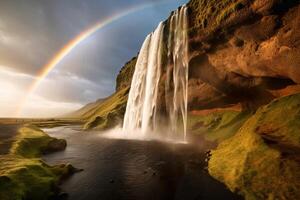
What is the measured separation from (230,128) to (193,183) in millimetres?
26184

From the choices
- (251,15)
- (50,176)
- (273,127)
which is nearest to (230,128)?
(273,127)

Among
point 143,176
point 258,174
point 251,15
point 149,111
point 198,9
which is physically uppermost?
point 198,9

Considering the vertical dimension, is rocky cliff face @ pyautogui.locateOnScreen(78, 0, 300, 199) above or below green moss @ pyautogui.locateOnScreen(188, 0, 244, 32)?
below

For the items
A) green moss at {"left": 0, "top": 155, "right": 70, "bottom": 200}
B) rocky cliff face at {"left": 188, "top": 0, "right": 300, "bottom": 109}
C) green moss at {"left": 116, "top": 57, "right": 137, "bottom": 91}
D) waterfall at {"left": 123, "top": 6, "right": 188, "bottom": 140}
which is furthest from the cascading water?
green moss at {"left": 116, "top": 57, "right": 137, "bottom": 91}

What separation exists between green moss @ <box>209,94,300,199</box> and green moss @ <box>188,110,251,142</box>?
48.0 ft

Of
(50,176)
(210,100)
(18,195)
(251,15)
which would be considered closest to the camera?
(18,195)

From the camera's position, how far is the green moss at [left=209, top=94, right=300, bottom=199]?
15.4 metres

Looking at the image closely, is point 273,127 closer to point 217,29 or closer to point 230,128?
point 230,128

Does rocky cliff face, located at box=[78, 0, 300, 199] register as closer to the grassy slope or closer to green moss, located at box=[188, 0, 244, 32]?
green moss, located at box=[188, 0, 244, 32]

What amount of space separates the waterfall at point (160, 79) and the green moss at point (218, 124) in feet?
13.4

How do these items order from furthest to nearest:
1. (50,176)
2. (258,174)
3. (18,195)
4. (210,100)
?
(210,100) → (50,176) → (258,174) → (18,195)

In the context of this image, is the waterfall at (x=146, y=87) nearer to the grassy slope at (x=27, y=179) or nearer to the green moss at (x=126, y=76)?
the grassy slope at (x=27, y=179)

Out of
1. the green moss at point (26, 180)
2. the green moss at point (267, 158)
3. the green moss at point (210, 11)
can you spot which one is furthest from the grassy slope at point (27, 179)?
the green moss at point (210, 11)

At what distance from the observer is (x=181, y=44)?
5066 cm
